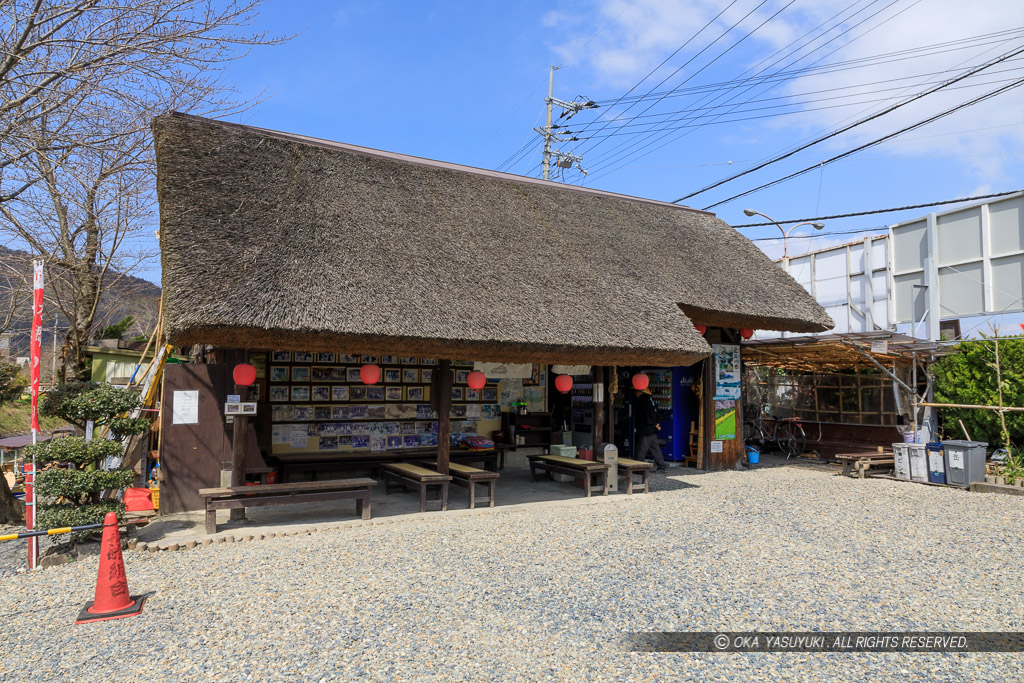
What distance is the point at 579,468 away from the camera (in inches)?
356

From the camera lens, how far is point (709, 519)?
7.51m

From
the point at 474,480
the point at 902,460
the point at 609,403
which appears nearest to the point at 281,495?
the point at 474,480

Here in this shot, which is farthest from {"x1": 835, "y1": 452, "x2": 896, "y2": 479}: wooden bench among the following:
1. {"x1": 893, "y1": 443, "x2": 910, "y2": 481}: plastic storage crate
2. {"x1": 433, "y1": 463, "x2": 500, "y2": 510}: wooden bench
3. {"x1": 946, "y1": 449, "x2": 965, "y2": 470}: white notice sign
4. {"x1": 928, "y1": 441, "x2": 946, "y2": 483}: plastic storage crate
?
{"x1": 433, "y1": 463, "x2": 500, "y2": 510}: wooden bench

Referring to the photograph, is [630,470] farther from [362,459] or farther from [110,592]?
[110,592]

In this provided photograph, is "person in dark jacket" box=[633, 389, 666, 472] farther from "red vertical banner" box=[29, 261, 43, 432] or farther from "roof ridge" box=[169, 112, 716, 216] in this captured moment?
"red vertical banner" box=[29, 261, 43, 432]

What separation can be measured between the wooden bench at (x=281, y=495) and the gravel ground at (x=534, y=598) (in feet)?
1.47

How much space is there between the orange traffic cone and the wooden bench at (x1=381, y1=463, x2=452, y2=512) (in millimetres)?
3577

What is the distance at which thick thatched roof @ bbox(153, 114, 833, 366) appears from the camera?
6.74 metres

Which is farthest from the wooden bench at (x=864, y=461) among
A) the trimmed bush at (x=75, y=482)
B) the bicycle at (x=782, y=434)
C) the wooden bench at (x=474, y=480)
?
the trimmed bush at (x=75, y=482)

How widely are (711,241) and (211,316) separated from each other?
10126mm

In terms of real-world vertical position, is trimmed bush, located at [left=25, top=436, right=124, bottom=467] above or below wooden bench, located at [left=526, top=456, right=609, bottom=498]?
above

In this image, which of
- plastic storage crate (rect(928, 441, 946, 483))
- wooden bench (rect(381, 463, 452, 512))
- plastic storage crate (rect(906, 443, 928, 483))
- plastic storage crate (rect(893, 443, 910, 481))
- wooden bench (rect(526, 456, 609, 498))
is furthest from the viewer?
plastic storage crate (rect(893, 443, 910, 481))

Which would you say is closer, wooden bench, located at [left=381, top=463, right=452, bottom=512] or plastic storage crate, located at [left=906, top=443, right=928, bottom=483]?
wooden bench, located at [left=381, top=463, right=452, bottom=512]

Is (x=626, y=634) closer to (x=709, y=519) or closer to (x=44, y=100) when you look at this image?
(x=709, y=519)
